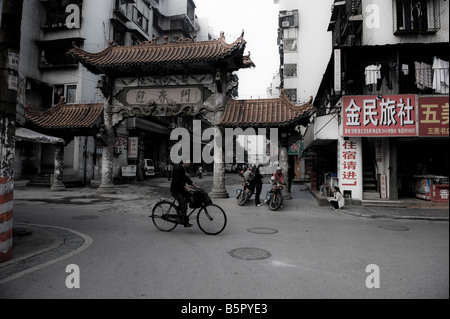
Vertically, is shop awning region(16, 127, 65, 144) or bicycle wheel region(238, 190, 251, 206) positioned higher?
shop awning region(16, 127, 65, 144)

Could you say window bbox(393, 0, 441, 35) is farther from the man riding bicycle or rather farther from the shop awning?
the shop awning

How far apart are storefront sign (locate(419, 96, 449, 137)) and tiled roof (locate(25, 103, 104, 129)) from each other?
17091 mm

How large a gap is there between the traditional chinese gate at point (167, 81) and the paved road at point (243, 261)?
Result: 804 centimetres

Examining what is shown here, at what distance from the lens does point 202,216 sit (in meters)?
7.69

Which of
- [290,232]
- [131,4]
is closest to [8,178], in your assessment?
[290,232]

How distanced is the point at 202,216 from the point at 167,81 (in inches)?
432

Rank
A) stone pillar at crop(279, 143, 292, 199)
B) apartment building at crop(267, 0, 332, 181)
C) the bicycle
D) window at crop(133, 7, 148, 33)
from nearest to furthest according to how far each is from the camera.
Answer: the bicycle, stone pillar at crop(279, 143, 292, 199), window at crop(133, 7, 148, 33), apartment building at crop(267, 0, 332, 181)

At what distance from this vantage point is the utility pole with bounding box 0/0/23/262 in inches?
212

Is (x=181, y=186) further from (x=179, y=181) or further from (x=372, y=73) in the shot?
(x=372, y=73)

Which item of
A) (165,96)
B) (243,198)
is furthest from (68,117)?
(243,198)

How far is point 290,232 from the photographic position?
790 cm

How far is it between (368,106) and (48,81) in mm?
26060

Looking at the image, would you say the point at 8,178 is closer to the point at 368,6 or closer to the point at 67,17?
the point at 368,6

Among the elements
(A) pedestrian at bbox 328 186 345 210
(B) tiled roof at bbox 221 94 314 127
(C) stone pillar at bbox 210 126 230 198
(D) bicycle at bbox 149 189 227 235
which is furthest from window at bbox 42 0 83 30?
(A) pedestrian at bbox 328 186 345 210
